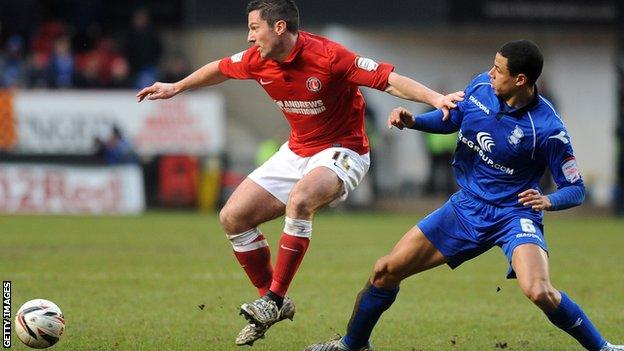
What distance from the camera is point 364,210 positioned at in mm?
21703

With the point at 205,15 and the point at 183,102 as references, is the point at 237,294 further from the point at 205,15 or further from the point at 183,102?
the point at 205,15

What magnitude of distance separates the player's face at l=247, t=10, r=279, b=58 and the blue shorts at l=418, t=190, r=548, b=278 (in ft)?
5.29

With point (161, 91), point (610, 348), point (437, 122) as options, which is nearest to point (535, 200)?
point (437, 122)

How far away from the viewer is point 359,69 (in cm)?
761

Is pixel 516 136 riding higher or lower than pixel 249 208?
higher

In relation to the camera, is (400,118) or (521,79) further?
(400,118)

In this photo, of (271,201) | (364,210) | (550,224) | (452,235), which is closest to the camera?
(452,235)

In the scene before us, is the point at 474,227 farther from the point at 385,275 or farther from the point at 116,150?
the point at 116,150

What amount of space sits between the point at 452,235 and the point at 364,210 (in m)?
14.7

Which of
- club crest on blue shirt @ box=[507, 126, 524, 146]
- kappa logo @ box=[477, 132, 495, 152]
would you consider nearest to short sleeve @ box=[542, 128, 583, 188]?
club crest on blue shirt @ box=[507, 126, 524, 146]

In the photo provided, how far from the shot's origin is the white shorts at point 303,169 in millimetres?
7863

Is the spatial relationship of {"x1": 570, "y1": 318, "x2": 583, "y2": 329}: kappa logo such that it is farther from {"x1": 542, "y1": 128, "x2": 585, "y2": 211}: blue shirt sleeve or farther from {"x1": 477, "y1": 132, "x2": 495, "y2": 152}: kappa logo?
{"x1": 477, "y1": 132, "x2": 495, "y2": 152}: kappa logo

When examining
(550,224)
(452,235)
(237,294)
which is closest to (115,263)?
(237,294)

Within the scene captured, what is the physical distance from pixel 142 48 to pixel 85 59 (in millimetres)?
1128
